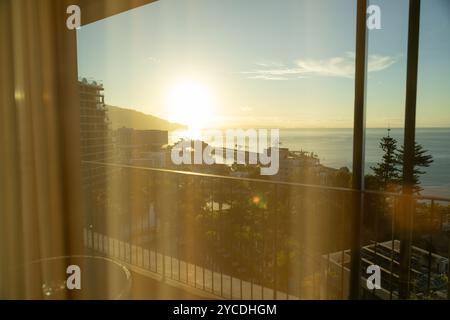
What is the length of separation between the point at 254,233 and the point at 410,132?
156cm

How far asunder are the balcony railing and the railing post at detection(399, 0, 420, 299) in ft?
0.23

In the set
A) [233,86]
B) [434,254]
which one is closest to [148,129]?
[233,86]

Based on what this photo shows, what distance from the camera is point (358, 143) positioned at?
1.78 metres

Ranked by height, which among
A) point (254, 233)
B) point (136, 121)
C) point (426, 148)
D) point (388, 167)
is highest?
point (136, 121)

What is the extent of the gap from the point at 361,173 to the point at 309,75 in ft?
3.07

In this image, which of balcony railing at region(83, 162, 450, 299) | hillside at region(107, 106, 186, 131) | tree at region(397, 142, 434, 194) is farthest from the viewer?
hillside at region(107, 106, 186, 131)

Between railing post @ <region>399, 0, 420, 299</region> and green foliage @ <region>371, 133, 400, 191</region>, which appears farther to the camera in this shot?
green foliage @ <region>371, 133, 400, 191</region>

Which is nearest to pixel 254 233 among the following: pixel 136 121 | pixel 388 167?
pixel 388 167

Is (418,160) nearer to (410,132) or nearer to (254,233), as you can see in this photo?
(410,132)

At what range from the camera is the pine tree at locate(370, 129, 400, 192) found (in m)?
1.87

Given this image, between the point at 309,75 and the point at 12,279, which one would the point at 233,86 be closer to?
the point at 309,75

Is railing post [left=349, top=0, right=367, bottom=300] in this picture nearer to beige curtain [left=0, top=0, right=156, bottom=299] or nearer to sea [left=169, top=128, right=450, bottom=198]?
sea [left=169, top=128, right=450, bottom=198]

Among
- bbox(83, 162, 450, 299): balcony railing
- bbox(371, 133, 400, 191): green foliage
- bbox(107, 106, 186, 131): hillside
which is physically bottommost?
bbox(83, 162, 450, 299): balcony railing

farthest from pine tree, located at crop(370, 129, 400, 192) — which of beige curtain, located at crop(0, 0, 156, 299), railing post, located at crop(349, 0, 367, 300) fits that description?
beige curtain, located at crop(0, 0, 156, 299)
